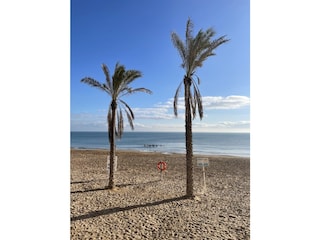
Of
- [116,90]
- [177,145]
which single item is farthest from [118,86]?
[177,145]

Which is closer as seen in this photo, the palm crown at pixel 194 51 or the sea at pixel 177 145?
Answer: the palm crown at pixel 194 51

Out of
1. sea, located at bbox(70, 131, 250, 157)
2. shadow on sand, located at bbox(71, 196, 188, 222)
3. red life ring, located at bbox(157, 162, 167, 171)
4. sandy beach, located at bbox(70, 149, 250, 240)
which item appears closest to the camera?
sandy beach, located at bbox(70, 149, 250, 240)

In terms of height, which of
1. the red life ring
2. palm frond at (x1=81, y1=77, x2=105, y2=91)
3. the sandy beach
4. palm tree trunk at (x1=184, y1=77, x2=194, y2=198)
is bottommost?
the sandy beach

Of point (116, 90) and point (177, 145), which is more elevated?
point (116, 90)

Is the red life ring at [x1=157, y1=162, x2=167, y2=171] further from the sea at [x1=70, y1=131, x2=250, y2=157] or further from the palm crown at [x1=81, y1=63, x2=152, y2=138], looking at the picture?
the sea at [x1=70, y1=131, x2=250, y2=157]

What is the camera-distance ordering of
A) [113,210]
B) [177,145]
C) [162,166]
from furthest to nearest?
[177,145], [162,166], [113,210]

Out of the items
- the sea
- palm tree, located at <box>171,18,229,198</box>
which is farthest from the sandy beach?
the sea

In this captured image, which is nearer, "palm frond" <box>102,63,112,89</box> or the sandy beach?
the sandy beach

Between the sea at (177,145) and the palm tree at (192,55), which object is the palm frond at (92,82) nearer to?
the palm tree at (192,55)

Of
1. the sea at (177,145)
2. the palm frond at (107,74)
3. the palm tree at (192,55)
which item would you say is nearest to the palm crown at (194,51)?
the palm tree at (192,55)

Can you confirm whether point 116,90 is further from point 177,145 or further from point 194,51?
point 177,145
